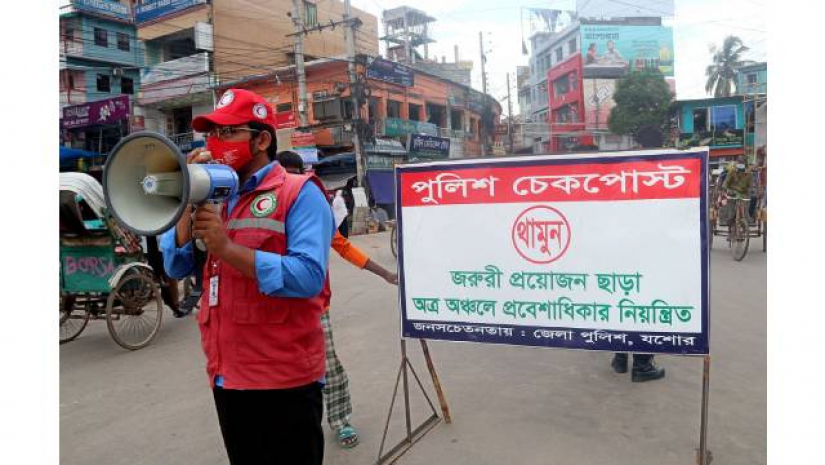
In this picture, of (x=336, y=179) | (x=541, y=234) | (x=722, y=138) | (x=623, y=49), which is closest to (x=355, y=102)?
(x=336, y=179)

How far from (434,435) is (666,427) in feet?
4.24

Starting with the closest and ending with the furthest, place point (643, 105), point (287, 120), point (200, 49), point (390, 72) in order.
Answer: point (287, 120)
point (390, 72)
point (200, 49)
point (643, 105)

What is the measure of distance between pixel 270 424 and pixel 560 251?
155 cm

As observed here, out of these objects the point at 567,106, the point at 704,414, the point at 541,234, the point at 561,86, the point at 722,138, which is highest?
the point at 561,86

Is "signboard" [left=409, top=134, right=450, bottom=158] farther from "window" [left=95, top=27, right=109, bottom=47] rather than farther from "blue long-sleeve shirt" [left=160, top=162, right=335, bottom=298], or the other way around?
"blue long-sleeve shirt" [left=160, top=162, right=335, bottom=298]

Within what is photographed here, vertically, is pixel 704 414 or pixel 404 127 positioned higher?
pixel 404 127

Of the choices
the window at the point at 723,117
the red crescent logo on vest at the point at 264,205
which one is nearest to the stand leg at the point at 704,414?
the red crescent logo on vest at the point at 264,205

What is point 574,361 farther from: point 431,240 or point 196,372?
point 196,372

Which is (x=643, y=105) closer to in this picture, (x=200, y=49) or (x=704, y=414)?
(x=200, y=49)

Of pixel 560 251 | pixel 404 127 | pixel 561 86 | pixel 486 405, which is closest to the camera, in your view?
pixel 560 251

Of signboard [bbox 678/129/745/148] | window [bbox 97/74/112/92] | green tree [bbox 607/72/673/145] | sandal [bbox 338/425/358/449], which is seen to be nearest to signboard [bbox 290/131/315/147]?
window [bbox 97/74/112/92]

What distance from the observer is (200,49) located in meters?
29.4

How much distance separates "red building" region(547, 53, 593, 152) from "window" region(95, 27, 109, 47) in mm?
30267

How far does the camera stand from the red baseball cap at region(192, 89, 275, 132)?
5.71ft
